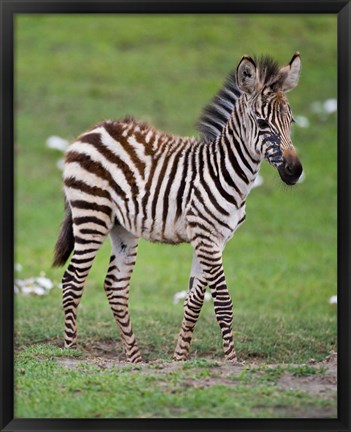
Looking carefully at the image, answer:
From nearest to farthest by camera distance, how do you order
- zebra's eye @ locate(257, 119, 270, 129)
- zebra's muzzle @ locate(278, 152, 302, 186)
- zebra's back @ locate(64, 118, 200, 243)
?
zebra's muzzle @ locate(278, 152, 302, 186) → zebra's eye @ locate(257, 119, 270, 129) → zebra's back @ locate(64, 118, 200, 243)

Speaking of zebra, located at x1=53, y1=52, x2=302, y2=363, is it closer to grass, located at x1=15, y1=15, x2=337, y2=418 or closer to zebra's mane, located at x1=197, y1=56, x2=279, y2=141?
zebra's mane, located at x1=197, y1=56, x2=279, y2=141

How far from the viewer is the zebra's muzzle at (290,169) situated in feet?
25.4

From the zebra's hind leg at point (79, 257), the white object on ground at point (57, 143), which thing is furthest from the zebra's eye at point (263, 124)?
the white object on ground at point (57, 143)

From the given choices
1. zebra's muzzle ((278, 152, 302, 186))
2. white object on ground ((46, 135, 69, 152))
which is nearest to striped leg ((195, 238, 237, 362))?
zebra's muzzle ((278, 152, 302, 186))

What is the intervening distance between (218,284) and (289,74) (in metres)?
2.05

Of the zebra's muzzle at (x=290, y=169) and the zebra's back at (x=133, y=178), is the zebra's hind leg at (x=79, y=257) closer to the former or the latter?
the zebra's back at (x=133, y=178)

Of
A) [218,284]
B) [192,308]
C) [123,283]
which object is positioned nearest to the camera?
[218,284]

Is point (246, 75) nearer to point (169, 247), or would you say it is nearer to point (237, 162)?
point (237, 162)

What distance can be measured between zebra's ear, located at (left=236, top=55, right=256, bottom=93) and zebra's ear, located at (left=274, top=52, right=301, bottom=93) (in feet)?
0.76

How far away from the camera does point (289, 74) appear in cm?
808

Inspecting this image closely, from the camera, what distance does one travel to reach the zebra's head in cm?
791

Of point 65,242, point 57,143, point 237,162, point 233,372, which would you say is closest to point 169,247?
point 57,143
